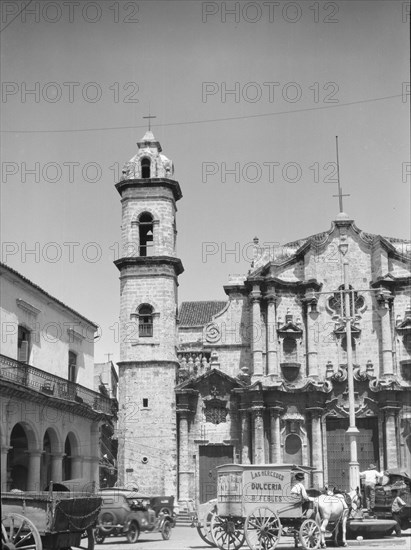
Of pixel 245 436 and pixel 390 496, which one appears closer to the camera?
pixel 390 496

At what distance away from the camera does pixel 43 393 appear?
25.2 m

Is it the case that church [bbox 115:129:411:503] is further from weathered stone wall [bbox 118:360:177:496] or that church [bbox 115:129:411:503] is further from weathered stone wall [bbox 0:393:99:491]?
weathered stone wall [bbox 0:393:99:491]

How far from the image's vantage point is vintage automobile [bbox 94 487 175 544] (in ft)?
68.3

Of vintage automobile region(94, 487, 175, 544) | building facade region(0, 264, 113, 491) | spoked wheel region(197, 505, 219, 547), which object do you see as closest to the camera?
spoked wheel region(197, 505, 219, 547)

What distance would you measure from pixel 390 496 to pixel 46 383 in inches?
439

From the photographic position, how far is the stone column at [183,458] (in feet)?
115

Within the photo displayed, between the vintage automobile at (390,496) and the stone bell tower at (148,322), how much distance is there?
15116 mm

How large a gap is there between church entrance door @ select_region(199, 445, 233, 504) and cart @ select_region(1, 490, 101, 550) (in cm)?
2063

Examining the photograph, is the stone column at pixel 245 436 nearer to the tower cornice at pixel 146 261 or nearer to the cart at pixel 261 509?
the tower cornice at pixel 146 261

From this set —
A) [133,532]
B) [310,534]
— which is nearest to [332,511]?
[310,534]

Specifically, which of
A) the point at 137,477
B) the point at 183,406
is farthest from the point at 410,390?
the point at 137,477

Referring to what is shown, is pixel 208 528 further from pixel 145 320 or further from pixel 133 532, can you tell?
pixel 145 320

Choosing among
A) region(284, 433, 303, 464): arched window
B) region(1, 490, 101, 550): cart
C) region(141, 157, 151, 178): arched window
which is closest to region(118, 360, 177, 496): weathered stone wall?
region(284, 433, 303, 464): arched window

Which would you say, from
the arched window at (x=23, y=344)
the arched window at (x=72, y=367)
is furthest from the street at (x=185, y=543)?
the arched window at (x=72, y=367)
